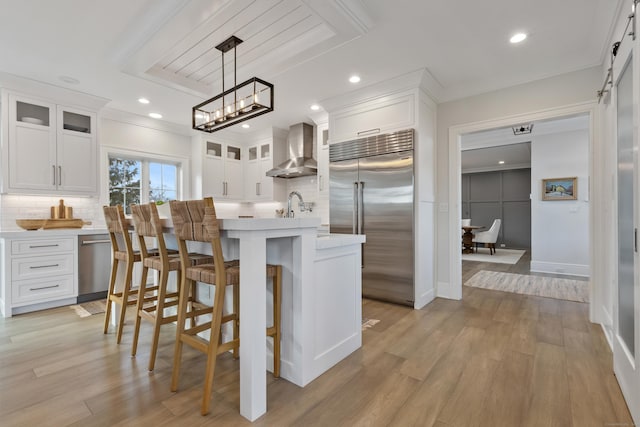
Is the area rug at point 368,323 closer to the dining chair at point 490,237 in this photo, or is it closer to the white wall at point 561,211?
the white wall at point 561,211

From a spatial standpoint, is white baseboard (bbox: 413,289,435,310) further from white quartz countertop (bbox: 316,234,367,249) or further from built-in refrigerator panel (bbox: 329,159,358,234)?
white quartz countertop (bbox: 316,234,367,249)

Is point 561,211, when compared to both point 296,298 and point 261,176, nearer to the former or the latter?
point 261,176

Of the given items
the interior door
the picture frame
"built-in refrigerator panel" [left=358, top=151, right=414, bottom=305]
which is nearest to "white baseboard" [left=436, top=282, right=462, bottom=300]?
"built-in refrigerator panel" [left=358, top=151, right=414, bottom=305]

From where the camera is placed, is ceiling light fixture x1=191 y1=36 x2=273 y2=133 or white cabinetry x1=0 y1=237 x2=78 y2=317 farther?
white cabinetry x1=0 y1=237 x2=78 y2=317

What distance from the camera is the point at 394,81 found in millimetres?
3561

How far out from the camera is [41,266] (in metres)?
3.42

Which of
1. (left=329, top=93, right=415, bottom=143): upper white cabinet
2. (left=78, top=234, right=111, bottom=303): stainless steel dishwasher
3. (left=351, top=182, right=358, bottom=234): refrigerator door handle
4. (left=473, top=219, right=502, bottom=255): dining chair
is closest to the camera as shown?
(left=329, top=93, right=415, bottom=143): upper white cabinet

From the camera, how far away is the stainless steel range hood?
16.2 feet

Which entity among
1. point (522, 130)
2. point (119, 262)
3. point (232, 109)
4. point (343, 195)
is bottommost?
point (119, 262)

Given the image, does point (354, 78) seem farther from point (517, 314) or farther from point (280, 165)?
point (517, 314)

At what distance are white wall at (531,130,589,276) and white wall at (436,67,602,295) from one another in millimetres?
2855

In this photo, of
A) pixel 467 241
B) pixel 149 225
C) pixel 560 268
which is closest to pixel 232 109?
pixel 149 225

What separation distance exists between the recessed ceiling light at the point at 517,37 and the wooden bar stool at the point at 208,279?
2.86 m

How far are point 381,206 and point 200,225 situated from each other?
2498 mm
